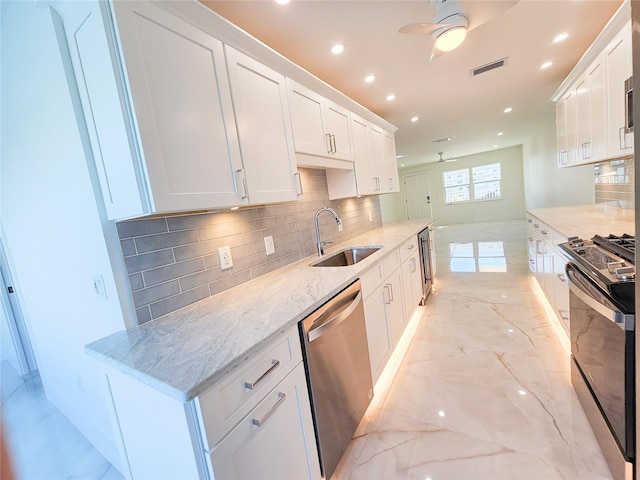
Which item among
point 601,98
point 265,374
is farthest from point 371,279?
point 601,98

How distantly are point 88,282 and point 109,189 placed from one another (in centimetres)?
52

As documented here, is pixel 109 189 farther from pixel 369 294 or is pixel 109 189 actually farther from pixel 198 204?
pixel 369 294

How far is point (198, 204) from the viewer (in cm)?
117

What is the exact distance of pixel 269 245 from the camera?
6.44ft

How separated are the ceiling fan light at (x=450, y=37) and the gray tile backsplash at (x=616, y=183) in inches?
77.8

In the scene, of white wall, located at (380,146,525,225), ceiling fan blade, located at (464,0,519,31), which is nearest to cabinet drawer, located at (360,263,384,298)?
ceiling fan blade, located at (464,0,519,31)

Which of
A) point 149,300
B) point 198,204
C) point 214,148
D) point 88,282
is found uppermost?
point 214,148

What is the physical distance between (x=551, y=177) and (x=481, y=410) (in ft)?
18.5

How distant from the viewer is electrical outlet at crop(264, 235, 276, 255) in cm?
194

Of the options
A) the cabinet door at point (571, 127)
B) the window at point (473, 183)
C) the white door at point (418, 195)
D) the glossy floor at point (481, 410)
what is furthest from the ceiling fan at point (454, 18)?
the white door at point (418, 195)

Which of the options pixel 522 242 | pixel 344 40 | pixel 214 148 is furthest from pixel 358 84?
pixel 522 242

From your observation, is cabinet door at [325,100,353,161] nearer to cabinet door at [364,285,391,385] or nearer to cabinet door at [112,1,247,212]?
cabinet door at [112,1,247,212]

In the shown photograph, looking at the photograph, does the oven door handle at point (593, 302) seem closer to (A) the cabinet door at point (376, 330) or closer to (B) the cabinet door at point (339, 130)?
(A) the cabinet door at point (376, 330)

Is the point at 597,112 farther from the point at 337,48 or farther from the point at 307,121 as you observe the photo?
the point at 307,121
